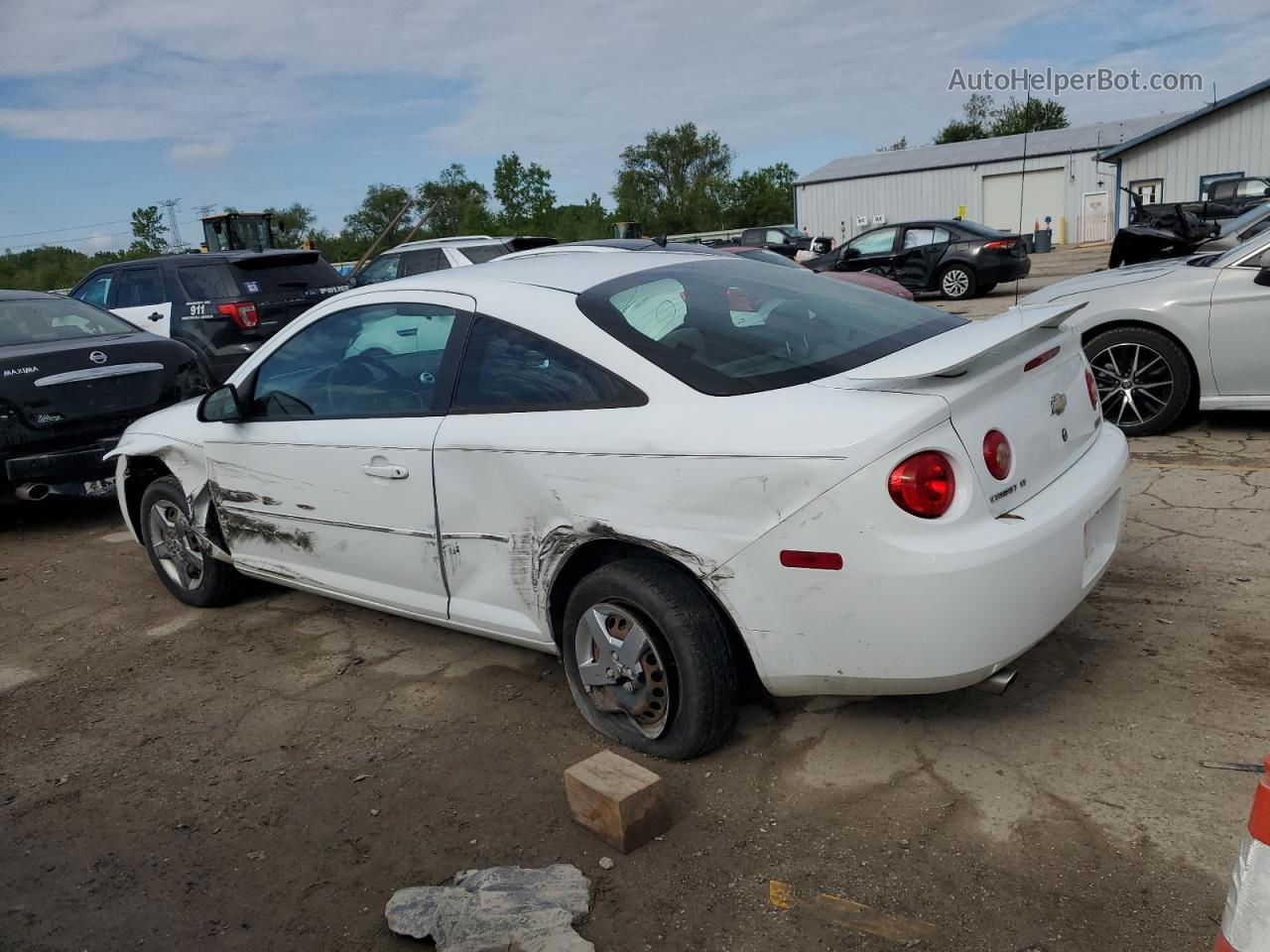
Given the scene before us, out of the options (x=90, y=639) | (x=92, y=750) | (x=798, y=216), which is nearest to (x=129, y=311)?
(x=90, y=639)

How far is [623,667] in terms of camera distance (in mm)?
3119

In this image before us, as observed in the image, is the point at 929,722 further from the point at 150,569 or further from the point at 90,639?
the point at 150,569

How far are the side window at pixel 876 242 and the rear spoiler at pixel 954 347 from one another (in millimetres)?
15256

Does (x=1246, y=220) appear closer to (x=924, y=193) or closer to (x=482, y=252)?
(x=482, y=252)

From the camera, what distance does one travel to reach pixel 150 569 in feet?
19.2

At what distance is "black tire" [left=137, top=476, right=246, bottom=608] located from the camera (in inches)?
191

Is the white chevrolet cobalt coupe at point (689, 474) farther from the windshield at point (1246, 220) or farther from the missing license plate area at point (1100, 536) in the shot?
the windshield at point (1246, 220)

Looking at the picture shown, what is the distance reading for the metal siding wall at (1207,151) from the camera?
33.1 meters

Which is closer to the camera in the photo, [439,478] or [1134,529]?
[439,478]

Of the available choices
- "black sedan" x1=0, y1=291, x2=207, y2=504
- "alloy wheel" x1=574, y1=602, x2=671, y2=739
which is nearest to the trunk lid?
"alloy wheel" x1=574, y1=602, x2=671, y2=739

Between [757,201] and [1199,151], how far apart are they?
29279 millimetres

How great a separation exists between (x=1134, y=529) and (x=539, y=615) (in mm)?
3025

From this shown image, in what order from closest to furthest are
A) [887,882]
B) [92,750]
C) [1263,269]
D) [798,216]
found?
[887,882] < [92,750] < [1263,269] < [798,216]

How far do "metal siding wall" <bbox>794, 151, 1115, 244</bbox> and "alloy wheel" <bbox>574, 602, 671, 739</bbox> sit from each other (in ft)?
128
